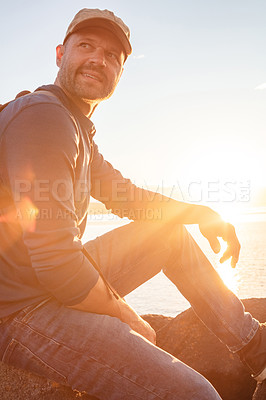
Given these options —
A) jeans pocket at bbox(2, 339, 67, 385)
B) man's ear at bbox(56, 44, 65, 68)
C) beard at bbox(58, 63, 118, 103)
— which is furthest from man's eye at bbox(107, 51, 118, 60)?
jeans pocket at bbox(2, 339, 67, 385)

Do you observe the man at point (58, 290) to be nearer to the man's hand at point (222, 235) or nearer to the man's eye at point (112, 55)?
the man's eye at point (112, 55)

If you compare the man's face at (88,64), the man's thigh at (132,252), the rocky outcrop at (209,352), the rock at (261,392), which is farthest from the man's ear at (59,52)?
the rock at (261,392)

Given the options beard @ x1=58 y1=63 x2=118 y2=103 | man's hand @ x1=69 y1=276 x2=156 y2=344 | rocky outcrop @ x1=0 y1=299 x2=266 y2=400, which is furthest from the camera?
rocky outcrop @ x1=0 y1=299 x2=266 y2=400

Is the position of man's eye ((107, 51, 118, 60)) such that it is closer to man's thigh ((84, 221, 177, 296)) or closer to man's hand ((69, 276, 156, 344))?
man's thigh ((84, 221, 177, 296))

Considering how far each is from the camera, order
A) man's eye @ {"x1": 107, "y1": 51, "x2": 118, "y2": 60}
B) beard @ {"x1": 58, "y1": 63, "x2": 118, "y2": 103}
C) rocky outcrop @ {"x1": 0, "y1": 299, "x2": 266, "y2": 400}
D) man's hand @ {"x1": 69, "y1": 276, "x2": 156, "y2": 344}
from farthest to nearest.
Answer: rocky outcrop @ {"x1": 0, "y1": 299, "x2": 266, "y2": 400} < man's eye @ {"x1": 107, "y1": 51, "x2": 118, "y2": 60} < beard @ {"x1": 58, "y1": 63, "x2": 118, "y2": 103} < man's hand @ {"x1": 69, "y1": 276, "x2": 156, "y2": 344}

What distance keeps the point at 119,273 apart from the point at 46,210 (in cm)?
103

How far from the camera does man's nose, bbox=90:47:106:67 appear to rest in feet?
7.89

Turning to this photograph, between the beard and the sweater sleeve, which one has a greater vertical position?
the beard

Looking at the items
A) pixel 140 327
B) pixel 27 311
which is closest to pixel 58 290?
pixel 27 311

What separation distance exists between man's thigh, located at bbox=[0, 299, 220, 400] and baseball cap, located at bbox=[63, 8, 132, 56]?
1.64 m

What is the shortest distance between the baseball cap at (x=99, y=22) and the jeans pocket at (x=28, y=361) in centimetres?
183

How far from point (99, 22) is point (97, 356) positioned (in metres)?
1.88

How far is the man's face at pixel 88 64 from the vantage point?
2.35 metres

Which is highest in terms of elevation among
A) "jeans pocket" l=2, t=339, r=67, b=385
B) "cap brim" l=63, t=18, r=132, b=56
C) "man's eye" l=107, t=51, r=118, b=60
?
"cap brim" l=63, t=18, r=132, b=56
